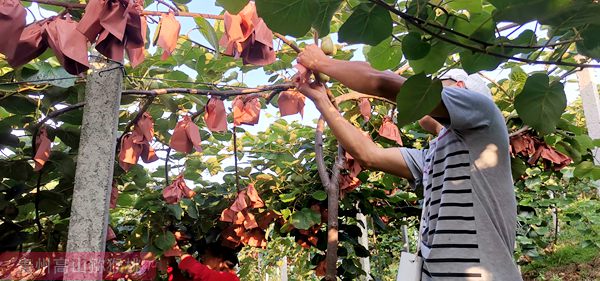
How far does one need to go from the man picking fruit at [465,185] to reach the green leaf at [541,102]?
20 centimetres

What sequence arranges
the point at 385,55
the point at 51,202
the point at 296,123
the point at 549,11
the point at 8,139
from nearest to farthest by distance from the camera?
the point at 549,11 → the point at 385,55 → the point at 8,139 → the point at 51,202 → the point at 296,123

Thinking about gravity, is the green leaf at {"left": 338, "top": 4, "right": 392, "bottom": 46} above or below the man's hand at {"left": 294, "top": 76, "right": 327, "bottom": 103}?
below

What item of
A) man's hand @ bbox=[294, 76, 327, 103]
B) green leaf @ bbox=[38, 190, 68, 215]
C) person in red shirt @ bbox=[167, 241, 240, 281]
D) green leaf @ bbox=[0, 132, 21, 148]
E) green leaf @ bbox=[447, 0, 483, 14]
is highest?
man's hand @ bbox=[294, 76, 327, 103]

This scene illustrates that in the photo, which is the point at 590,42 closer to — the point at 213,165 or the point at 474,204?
the point at 474,204

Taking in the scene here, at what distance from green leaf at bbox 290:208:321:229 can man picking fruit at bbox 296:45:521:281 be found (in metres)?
0.95

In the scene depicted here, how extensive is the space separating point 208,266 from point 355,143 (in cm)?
132

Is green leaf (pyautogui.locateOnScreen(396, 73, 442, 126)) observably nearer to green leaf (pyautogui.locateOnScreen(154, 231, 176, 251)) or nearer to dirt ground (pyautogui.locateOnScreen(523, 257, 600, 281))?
green leaf (pyautogui.locateOnScreen(154, 231, 176, 251))

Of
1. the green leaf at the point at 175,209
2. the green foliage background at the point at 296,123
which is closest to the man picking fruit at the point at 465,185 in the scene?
the green foliage background at the point at 296,123

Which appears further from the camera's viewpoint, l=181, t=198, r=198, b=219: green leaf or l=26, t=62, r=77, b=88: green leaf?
l=181, t=198, r=198, b=219: green leaf

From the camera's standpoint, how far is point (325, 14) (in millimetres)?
597

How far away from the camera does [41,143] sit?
4.04 ft

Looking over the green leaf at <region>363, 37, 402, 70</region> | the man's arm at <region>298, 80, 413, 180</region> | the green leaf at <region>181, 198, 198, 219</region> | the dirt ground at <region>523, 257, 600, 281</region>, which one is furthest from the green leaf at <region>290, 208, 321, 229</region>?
the dirt ground at <region>523, 257, 600, 281</region>

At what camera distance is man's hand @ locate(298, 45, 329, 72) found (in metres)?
1.01

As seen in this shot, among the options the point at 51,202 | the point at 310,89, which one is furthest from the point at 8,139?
the point at 310,89
